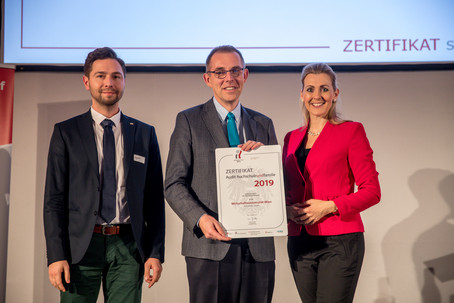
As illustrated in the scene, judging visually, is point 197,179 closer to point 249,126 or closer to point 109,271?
point 249,126

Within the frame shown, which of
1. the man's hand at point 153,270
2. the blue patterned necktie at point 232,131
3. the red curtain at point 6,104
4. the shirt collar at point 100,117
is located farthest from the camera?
the red curtain at point 6,104

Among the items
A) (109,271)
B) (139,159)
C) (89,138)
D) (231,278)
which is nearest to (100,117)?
(89,138)

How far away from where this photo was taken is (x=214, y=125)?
1.89 m

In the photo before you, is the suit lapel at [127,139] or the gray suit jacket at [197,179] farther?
the suit lapel at [127,139]

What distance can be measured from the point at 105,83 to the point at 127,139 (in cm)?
30

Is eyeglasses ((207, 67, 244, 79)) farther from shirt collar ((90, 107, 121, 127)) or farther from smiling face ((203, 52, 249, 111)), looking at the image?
shirt collar ((90, 107, 121, 127))

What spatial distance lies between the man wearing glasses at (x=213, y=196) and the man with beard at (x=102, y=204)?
30cm

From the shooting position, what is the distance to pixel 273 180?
1.80m

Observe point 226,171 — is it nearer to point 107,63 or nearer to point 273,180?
point 273,180

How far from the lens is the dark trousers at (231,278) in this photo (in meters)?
1.74

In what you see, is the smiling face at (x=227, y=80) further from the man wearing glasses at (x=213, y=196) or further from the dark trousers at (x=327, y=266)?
the dark trousers at (x=327, y=266)

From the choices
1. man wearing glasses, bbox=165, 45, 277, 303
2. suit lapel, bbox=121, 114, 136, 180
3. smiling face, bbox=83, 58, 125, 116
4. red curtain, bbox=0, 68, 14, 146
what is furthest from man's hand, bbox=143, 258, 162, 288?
red curtain, bbox=0, 68, 14, 146

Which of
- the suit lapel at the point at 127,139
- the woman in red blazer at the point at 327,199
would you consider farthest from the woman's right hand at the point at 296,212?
the suit lapel at the point at 127,139

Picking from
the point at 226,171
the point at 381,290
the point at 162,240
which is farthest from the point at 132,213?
the point at 381,290
